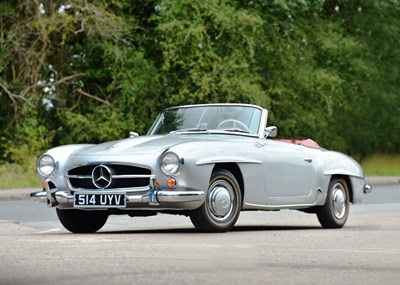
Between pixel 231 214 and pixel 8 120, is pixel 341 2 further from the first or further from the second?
pixel 231 214

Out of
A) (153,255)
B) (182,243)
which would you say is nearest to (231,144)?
(182,243)

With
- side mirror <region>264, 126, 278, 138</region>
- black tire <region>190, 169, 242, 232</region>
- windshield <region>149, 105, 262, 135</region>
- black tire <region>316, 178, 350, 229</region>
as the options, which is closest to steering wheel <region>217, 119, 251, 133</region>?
windshield <region>149, 105, 262, 135</region>

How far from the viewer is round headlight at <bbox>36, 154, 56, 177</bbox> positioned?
1344 centimetres

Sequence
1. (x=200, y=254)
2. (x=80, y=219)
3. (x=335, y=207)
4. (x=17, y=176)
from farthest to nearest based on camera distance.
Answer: (x=17, y=176)
(x=335, y=207)
(x=80, y=219)
(x=200, y=254)

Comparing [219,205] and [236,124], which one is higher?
[236,124]

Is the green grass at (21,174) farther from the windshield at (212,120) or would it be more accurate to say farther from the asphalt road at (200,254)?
the windshield at (212,120)

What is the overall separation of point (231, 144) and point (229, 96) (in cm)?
2024

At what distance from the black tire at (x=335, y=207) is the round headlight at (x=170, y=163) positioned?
111 inches

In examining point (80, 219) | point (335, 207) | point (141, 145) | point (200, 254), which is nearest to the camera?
point (200, 254)

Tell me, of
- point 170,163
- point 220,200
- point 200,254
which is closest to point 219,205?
point 220,200

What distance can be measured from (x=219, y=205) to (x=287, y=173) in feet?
4.80

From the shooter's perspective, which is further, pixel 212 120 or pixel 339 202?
pixel 339 202

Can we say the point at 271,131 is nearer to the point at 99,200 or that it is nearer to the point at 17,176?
the point at 99,200

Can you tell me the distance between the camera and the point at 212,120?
14219 millimetres
